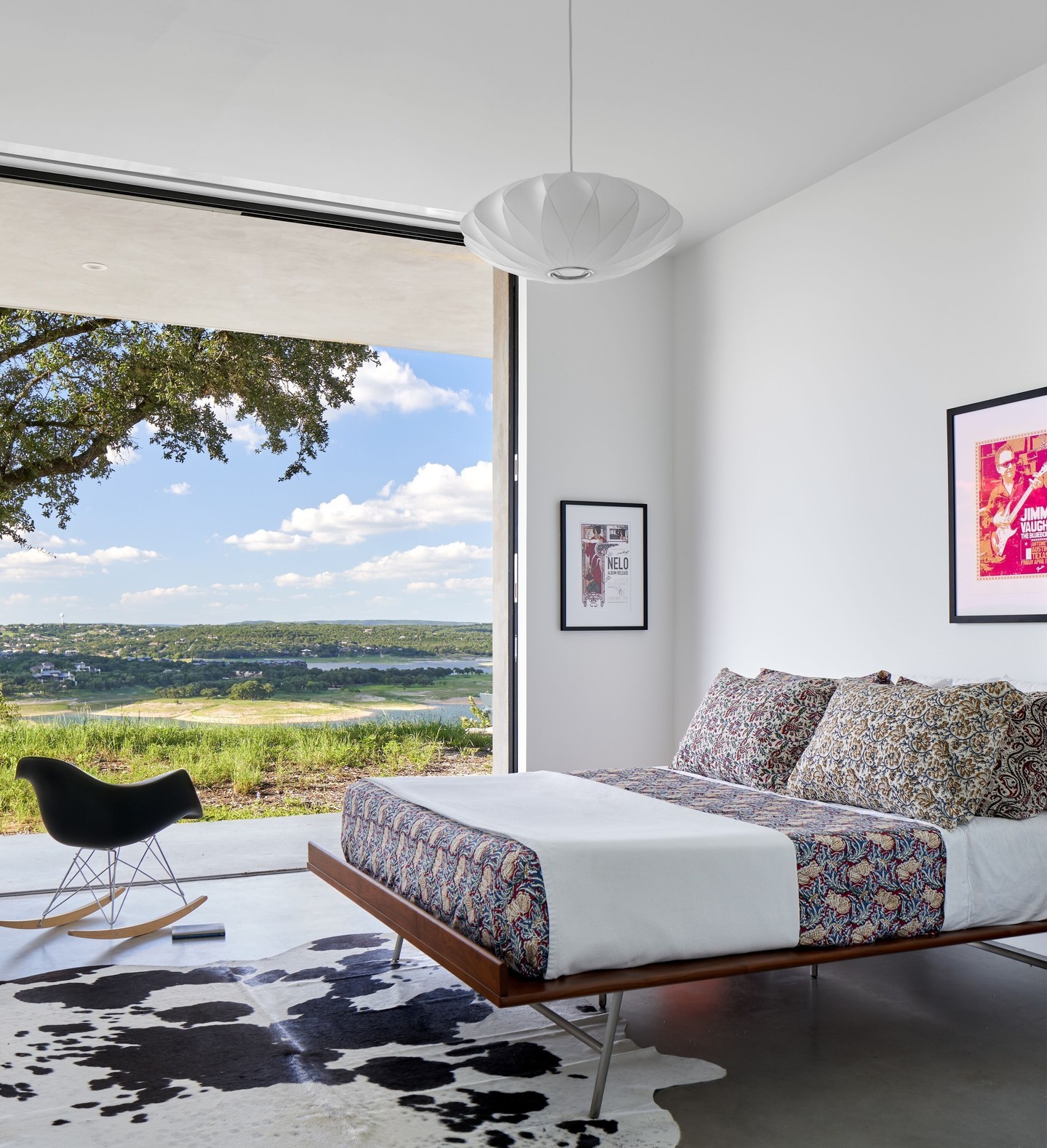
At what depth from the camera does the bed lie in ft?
7.95

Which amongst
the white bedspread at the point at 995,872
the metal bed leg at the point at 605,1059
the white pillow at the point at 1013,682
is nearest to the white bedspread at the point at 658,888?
the metal bed leg at the point at 605,1059

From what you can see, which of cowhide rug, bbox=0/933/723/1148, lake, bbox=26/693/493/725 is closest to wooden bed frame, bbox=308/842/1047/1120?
cowhide rug, bbox=0/933/723/1148

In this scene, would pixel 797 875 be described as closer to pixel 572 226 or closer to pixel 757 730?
pixel 757 730

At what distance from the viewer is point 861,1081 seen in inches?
105

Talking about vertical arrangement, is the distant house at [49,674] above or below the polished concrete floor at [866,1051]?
above

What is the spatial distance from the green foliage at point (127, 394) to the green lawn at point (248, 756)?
1.71 metres

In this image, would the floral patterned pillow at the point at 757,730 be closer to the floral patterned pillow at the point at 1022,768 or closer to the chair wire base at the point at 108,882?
the floral patterned pillow at the point at 1022,768

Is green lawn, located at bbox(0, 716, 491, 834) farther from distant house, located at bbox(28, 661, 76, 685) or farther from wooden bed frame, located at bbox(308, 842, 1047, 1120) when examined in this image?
wooden bed frame, located at bbox(308, 842, 1047, 1120)

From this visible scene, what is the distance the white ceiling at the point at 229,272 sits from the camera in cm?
496

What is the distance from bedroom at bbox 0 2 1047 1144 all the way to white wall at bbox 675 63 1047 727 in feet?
0.04

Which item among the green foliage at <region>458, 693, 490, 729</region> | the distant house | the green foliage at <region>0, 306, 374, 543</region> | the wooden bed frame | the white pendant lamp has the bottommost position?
the green foliage at <region>458, 693, 490, 729</region>

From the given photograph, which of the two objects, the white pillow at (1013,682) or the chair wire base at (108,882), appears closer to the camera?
the white pillow at (1013,682)

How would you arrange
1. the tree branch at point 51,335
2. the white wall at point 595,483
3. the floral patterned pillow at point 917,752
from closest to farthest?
the floral patterned pillow at point 917,752 < the white wall at point 595,483 < the tree branch at point 51,335

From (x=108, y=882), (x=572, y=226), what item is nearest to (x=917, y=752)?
(x=572, y=226)
